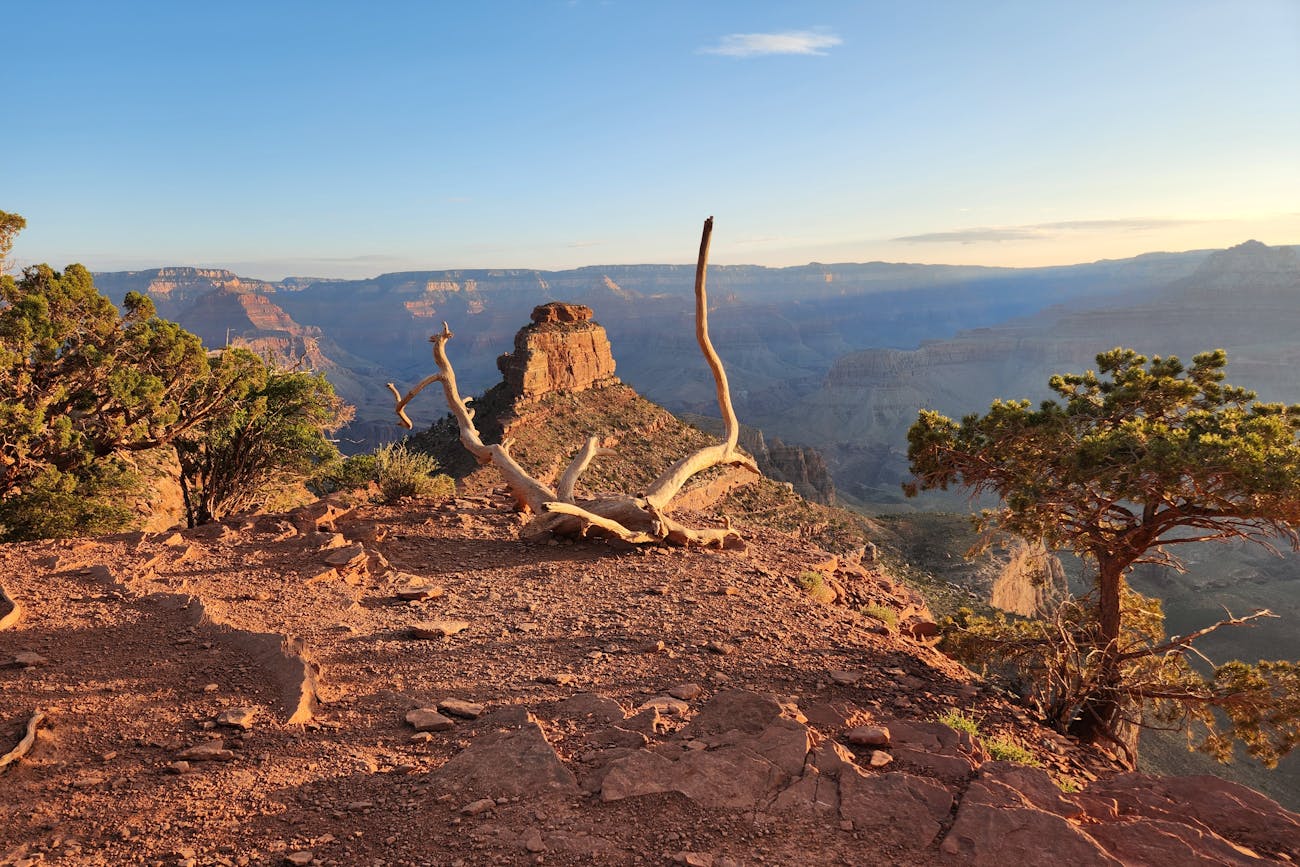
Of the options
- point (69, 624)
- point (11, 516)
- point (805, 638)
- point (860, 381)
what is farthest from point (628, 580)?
point (860, 381)

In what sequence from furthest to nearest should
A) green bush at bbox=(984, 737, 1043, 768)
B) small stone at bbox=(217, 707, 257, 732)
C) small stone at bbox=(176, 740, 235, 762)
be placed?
green bush at bbox=(984, 737, 1043, 768) < small stone at bbox=(217, 707, 257, 732) < small stone at bbox=(176, 740, 235, 762)

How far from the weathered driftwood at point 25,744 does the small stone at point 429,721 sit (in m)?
2.50

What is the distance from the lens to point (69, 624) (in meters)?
7.35

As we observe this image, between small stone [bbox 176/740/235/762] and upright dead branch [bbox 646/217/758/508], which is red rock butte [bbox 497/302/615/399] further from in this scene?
small stone [bbox 176/740/235/762]

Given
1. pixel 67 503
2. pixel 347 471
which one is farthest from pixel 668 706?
pixel 347 471

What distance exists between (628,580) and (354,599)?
344 cm

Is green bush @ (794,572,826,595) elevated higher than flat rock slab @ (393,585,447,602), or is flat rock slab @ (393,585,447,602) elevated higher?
flat rock slab @ (393,585,447,602)

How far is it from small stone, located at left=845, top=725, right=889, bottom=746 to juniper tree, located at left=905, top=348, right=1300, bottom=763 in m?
3.92

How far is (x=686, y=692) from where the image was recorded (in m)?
6.52

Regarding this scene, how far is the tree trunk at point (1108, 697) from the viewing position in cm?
863

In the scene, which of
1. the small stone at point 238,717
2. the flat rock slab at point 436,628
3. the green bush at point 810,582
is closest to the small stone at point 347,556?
the flat rock slab at point 436,628

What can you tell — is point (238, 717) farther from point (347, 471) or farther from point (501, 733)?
point (347, 471)

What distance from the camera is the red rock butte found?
51.8 meters

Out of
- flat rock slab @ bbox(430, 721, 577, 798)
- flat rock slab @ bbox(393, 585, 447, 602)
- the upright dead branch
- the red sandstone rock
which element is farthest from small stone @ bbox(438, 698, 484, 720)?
the red sandstone rock
